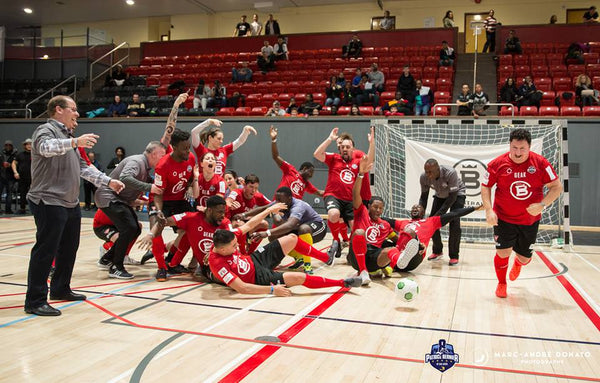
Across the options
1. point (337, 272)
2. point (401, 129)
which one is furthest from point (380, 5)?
point (337, 272)

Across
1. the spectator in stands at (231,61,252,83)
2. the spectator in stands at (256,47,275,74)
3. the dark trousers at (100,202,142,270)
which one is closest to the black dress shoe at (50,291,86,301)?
the dark trousers at (100,202,142,270)

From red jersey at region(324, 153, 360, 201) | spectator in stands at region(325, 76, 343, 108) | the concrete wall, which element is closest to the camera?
red jersey at region(324, 153, 360, 201)

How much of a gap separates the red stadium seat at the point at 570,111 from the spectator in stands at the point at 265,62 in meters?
10.8

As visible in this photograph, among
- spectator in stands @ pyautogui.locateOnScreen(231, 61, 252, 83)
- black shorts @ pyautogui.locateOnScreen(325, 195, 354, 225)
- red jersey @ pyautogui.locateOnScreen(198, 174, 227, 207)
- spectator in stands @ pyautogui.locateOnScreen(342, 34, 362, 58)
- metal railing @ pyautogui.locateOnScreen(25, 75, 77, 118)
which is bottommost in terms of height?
black shorts @ pyautogui.locateOnScreen(325, 195, 354, 225)

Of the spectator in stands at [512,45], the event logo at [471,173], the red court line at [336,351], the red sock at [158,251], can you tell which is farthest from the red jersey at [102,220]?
the spectator in stands at [512,45]

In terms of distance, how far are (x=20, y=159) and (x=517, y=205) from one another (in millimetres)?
13453

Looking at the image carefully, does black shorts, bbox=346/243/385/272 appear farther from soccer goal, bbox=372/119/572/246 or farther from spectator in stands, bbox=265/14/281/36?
spectator in stands, bbox=265/14/281/36

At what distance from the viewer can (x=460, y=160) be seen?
36.4ft

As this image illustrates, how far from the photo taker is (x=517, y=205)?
561 cm

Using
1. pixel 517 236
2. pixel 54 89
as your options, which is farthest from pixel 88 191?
pixel 517 236

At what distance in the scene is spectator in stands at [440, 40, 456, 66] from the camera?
17641 millimetres

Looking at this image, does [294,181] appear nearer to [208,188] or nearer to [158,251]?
[208,188]

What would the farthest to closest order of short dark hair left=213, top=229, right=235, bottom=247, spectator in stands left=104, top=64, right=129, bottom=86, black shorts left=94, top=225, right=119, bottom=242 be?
spectator in stands left=104, top=64, right=129, bottom=86 < black shorts left=94, top=225, right=119, bottom=242 < short dark hair left=213, top=229, right=235, bottom=247

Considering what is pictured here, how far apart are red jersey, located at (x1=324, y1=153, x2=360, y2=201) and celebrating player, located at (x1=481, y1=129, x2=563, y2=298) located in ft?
9.26
